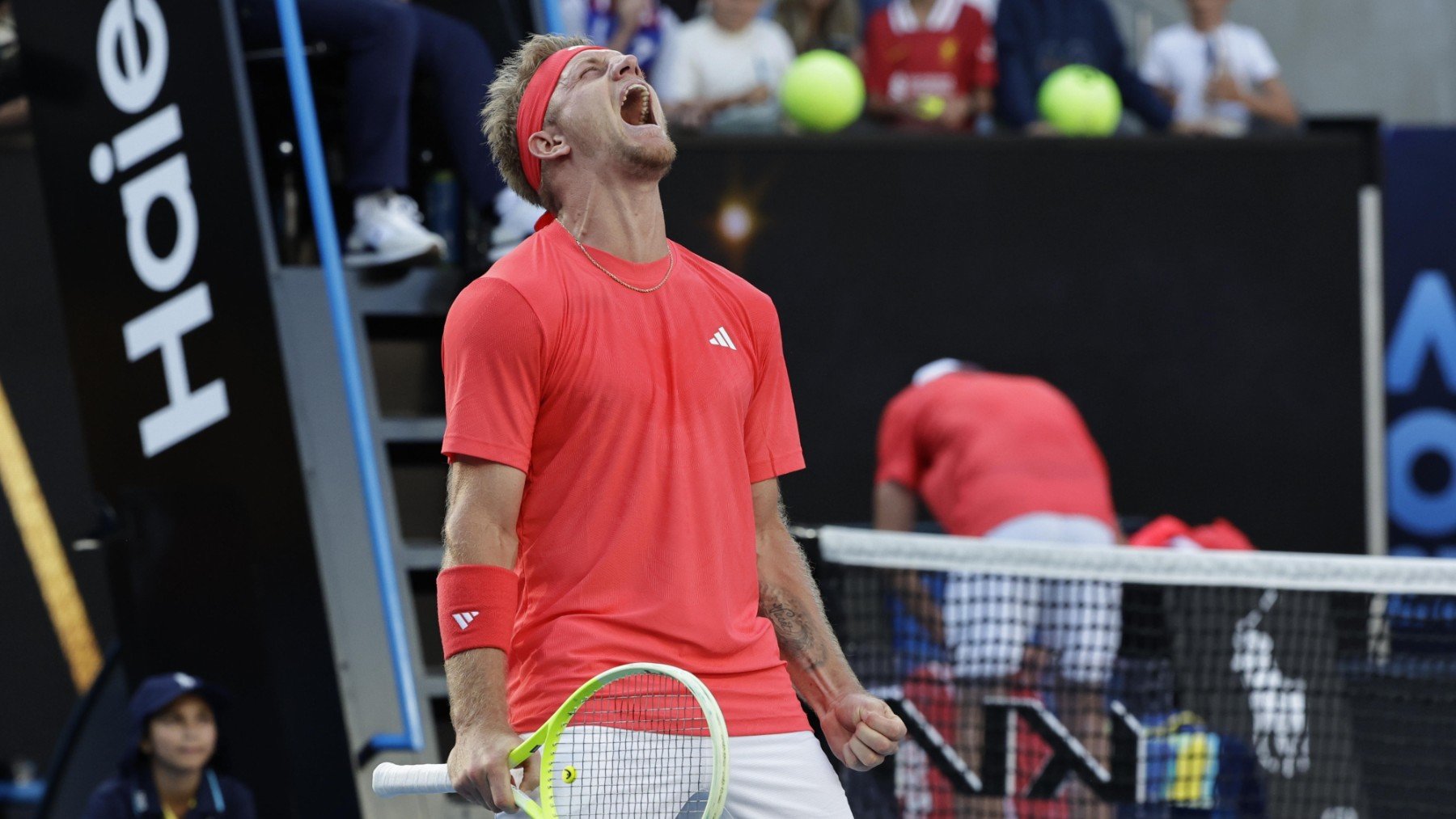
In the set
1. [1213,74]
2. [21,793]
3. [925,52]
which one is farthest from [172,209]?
[1213,74]

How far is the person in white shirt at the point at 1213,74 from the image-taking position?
8.56m

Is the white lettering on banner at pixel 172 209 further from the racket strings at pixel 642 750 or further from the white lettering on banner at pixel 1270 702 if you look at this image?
the white lettering on banner at pixel 1270 702

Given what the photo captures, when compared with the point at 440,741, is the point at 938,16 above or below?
above

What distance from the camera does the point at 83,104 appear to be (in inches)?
190

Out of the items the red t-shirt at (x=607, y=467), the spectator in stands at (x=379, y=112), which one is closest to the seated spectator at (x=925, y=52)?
the spectator in stands at (x=379, y=112)

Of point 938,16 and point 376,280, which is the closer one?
point 376,280

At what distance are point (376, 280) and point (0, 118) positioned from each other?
113 centimetres

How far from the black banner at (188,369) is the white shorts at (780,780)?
237 cm

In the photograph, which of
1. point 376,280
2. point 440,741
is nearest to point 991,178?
point 376,280

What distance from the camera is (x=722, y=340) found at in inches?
108

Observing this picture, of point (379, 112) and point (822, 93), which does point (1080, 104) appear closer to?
point (822, 93)

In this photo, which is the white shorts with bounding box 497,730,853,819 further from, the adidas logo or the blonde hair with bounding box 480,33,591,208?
the blonde hair with bounding box 480,33,591,208

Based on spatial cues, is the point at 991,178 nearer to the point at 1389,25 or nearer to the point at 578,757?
the point at 1389,25

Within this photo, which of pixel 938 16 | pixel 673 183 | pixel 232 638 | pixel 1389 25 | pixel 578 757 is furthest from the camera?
pixel 1389 25
